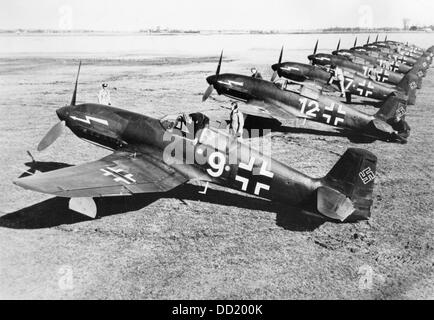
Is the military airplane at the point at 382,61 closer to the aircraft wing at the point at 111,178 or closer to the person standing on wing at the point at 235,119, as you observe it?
the person standing on wing at the point at 235,119

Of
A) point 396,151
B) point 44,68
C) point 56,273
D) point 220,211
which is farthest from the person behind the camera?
point 44,68

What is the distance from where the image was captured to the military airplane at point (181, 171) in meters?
6.69

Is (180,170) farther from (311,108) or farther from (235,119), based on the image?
(311,108)

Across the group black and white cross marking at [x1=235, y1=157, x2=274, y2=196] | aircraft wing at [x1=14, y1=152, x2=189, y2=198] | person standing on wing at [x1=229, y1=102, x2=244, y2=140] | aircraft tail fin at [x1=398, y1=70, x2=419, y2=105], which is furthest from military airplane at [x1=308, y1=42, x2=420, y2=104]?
aircraft wing at [x1=14, y1=152, x2=189, y2=198]

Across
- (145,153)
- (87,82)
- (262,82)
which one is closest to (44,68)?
(87,82)

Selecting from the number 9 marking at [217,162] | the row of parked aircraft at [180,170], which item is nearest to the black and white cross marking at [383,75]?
the row of parked aircraft at [180,170]

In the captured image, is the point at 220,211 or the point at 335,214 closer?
the point at 335,214

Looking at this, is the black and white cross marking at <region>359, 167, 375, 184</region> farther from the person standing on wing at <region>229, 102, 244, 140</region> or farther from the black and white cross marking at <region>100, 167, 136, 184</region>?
the person standing on wing at <region>229, 102, 244, 140</region>

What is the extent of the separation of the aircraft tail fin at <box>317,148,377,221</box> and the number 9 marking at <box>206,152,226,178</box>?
2089mm

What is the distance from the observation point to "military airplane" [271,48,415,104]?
65.9ft

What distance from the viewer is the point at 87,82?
1008 inches

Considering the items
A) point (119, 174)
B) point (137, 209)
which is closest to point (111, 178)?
point (119, 174)
